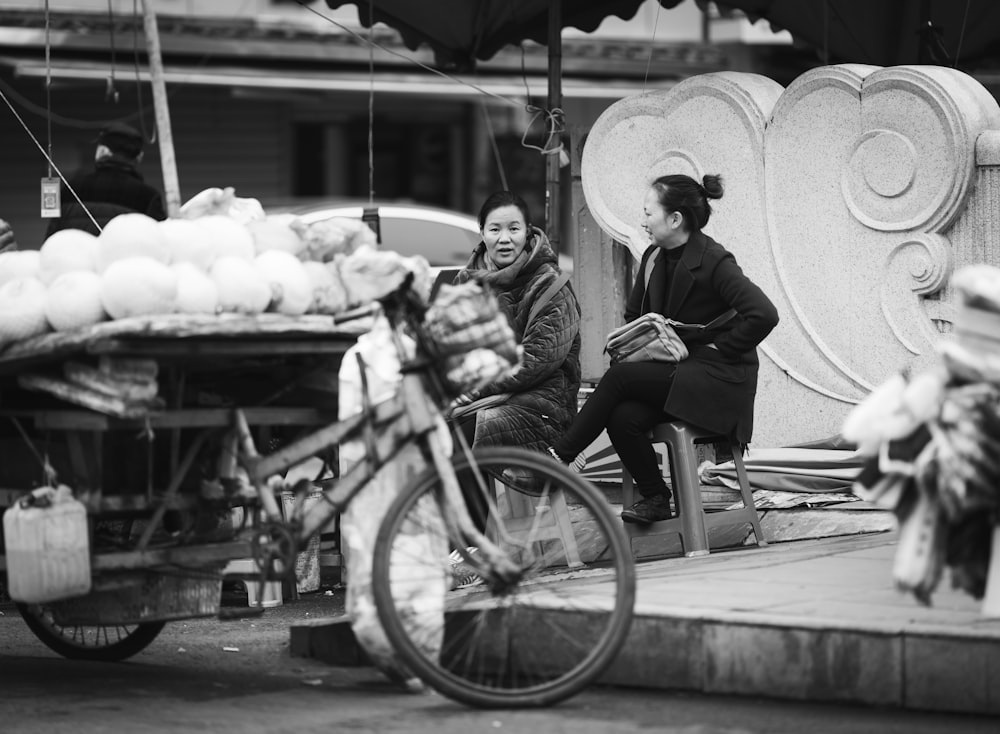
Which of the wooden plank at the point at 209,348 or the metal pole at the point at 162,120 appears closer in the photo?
the wooden plank at the point at 209,348

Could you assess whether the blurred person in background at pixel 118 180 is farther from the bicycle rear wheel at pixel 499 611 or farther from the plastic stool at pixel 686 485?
the bicycle rear wheel at pixel 499 611

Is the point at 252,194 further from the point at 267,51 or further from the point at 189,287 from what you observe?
the point at 189,287

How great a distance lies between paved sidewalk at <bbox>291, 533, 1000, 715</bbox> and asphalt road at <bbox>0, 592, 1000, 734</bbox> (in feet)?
0.18

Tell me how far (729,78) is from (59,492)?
16.1 feet

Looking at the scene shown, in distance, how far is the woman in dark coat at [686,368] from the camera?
6.98 m

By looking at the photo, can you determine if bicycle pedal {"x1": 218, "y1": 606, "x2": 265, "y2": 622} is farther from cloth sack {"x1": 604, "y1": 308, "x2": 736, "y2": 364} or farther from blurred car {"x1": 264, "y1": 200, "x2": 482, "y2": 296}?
blurred car {"x1": 264, "y1": 200, "x2": 482, "y2": 296}

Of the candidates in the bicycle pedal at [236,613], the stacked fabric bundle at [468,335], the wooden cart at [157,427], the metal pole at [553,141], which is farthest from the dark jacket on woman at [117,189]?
the stacked fabric bundle at [468,335]

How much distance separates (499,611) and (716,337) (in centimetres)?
225

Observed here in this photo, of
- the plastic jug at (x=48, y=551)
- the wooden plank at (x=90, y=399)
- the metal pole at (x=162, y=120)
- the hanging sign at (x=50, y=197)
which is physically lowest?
the plastic jug at (x=48, y=551)

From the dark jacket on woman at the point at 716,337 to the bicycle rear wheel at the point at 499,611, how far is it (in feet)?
5.50

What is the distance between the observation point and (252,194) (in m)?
24.3

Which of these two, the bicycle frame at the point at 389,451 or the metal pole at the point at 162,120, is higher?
the metal pole at the point at 162,120

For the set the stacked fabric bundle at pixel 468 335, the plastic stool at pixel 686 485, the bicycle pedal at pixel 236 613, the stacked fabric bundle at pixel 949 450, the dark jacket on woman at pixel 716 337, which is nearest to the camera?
the stacked fabric bundle at pixel 949 450

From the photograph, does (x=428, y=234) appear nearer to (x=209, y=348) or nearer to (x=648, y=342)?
(x=648, y=342)
